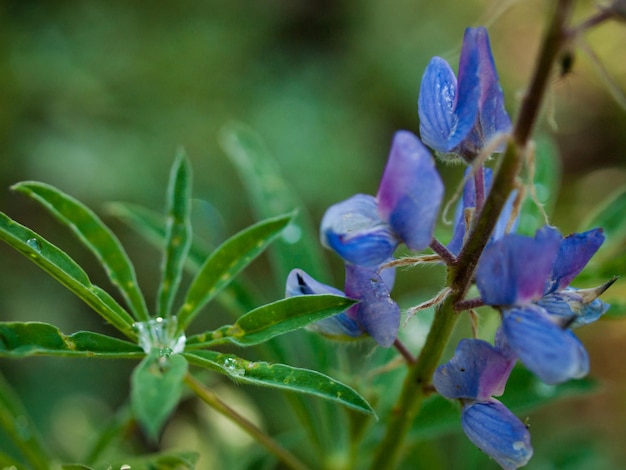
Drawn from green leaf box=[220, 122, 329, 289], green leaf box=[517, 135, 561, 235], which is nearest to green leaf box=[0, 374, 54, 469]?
green leaf box=[220, 122, 329, 289]

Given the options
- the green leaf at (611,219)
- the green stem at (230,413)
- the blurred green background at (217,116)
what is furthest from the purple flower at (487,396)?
the blurred green background at (217,116)

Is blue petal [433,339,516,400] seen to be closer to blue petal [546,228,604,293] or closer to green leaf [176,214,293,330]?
blue petal [546,228,604,293]

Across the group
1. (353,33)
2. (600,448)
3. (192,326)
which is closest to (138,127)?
(192,326)

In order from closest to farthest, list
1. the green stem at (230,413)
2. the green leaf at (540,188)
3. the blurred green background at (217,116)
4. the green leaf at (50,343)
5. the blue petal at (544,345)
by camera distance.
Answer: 1. the blue petal at (544,345)
2. the green leaf at (50,343)
3. the green stem at (230,413)
4. the green leaf at (540,188)
5. the blurred green background at (217,116)

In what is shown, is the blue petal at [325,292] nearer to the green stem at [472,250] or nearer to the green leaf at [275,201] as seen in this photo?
the green stem at [472,250]

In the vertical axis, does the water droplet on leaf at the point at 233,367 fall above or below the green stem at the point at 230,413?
above

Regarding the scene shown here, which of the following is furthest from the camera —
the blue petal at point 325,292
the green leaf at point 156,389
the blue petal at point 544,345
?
the blue petal at point 325,292

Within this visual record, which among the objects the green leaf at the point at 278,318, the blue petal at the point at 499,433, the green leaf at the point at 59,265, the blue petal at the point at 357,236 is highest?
the green leaf at the point at 59,265

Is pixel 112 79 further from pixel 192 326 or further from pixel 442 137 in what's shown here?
pixel 442 137
